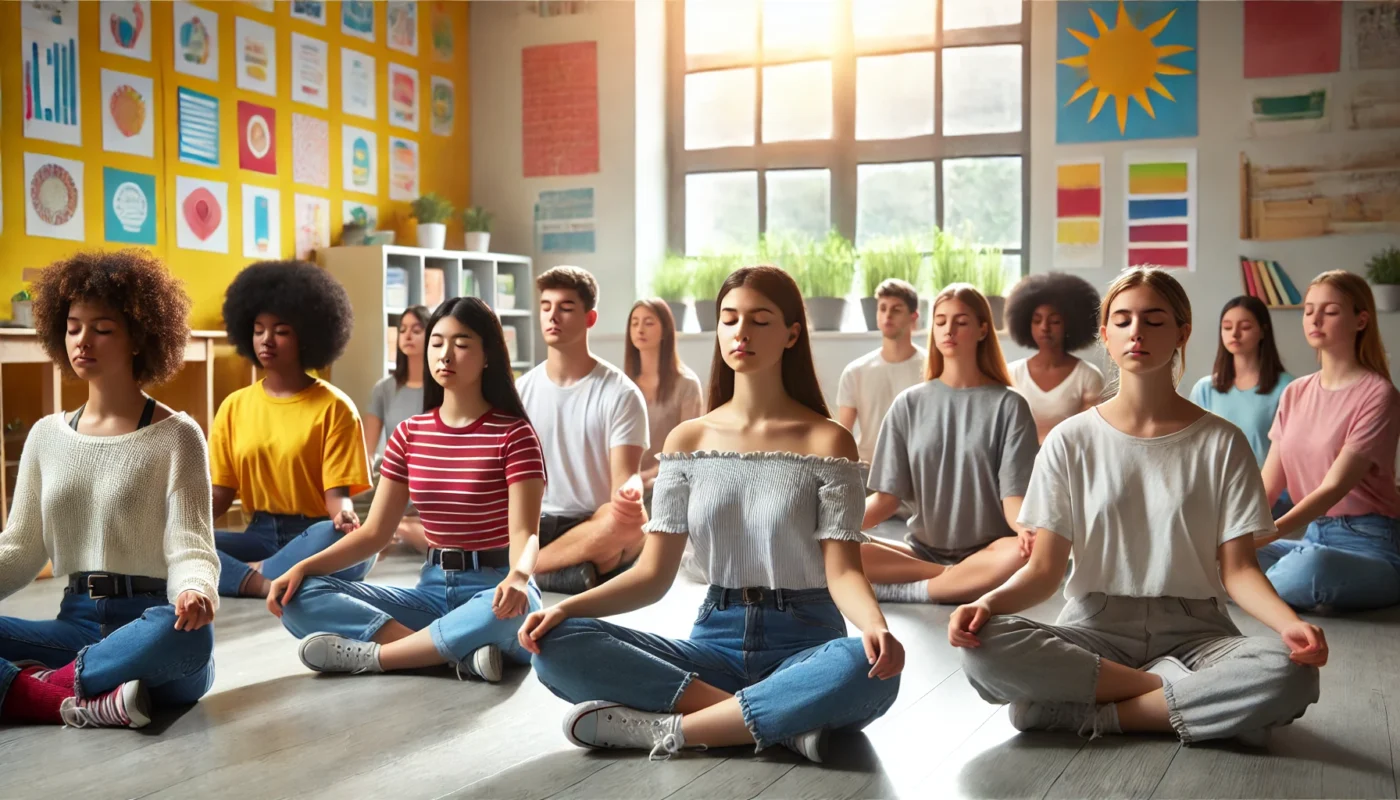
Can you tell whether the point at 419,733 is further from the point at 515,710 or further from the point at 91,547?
the point at 91,547

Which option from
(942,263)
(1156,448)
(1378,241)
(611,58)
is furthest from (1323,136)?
(1156,448)

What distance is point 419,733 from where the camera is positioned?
8.80 feet

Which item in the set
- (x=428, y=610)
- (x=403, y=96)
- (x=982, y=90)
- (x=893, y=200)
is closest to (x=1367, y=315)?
(x=428, y=610)

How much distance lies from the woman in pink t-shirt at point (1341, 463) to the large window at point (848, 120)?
339cm

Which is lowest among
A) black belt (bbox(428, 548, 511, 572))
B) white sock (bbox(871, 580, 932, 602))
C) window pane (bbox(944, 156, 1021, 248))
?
white sock (bbox(871, 580, 932, 602))

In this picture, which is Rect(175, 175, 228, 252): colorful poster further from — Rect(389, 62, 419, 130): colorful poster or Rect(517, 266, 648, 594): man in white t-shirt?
Rect(517, 266, 648, 594): man in white t-shirt

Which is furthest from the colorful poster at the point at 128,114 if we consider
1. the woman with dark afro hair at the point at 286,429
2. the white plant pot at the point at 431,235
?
the woman with dark afro hair at the point at 286,429

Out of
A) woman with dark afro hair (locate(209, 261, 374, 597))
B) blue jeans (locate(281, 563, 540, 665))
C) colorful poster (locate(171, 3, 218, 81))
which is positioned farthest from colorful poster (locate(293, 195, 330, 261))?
blue jeans (locate(281, 563, 540, 665))

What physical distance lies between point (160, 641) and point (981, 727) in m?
1.71

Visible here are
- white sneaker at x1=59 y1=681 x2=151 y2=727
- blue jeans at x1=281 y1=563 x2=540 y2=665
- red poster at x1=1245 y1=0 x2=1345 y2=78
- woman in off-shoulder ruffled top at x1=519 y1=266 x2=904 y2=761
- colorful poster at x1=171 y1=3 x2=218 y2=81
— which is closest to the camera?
woman in off-shoulder ruffled top at x1=519 y1=266 x2=904 y2=761

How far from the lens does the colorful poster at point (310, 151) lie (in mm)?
6957

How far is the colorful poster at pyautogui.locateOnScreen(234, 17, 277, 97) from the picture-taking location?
6.59 m

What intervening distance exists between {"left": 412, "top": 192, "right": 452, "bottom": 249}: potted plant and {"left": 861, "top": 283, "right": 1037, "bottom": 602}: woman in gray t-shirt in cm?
393

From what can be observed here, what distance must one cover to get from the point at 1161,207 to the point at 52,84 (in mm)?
5416
